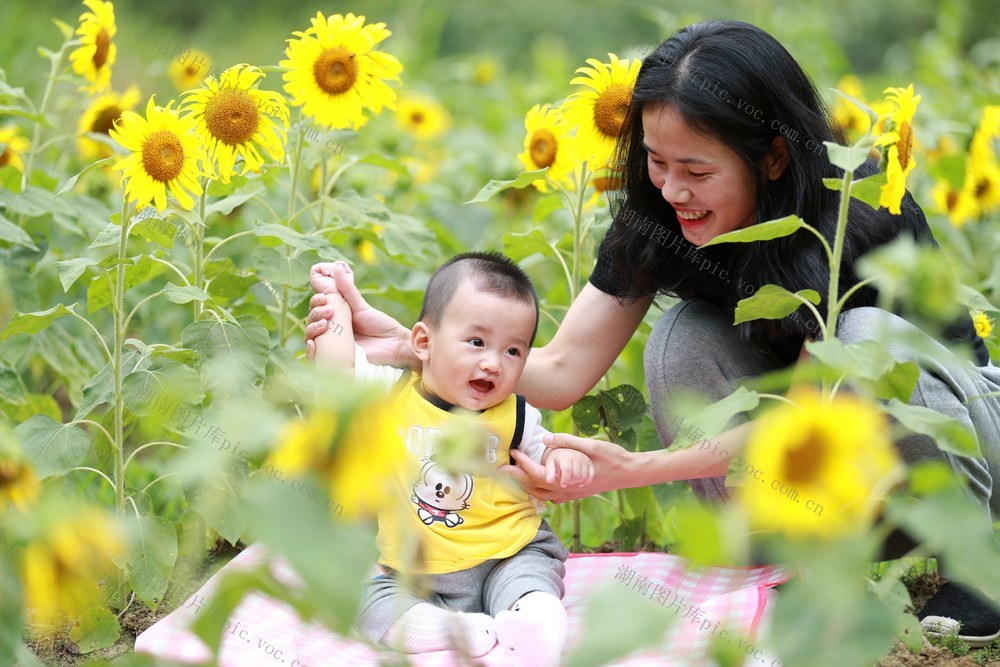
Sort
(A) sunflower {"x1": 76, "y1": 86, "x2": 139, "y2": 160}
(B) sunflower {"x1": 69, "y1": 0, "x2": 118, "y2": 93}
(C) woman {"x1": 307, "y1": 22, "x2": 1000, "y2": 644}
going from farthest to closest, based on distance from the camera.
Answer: (A) sunflower {"x1": 76, "y1": 86, "x2": 139, "y2": 160}
(B) sunflower {"x1": 69, "y1": 0, "x2": 118, "y2": 93}
(C) woman {"x1": 307, "y1": 22, "x2": 1000, "y2": 644}

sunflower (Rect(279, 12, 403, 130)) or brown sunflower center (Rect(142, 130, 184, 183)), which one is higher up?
sunflower (Rect(279, 12, 403, 130))

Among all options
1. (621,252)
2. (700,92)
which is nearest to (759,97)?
(700,92)

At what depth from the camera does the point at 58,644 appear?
1806mm

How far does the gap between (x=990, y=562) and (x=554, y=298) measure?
65.6 inches

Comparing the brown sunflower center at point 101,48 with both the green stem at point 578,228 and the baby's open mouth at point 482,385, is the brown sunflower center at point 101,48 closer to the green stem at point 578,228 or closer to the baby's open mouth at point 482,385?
the green stem at point 578,228

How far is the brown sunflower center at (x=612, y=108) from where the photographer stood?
2088 mm

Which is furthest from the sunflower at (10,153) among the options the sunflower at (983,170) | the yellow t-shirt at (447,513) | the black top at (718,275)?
the sunflower at (983,170)

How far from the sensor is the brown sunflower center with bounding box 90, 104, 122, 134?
265 cm

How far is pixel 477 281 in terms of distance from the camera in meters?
1.82

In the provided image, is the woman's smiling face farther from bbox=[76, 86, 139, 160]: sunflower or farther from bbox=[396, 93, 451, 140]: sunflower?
bbox=[396, 93, 451, 140]: sunflower

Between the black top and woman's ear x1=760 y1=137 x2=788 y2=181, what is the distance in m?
0.21

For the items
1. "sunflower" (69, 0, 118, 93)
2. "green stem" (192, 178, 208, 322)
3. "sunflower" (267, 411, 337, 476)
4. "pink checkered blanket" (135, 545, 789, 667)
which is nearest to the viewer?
"sunflower" (267, 411, 337, 476)

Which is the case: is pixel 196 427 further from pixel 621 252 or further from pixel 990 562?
pixel 990 562

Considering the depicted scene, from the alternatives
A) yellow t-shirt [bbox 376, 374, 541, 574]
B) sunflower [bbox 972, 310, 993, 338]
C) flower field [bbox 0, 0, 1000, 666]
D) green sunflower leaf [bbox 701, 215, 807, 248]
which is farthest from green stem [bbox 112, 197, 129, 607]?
sunflower [bbox 972, 310, 993, 338]
